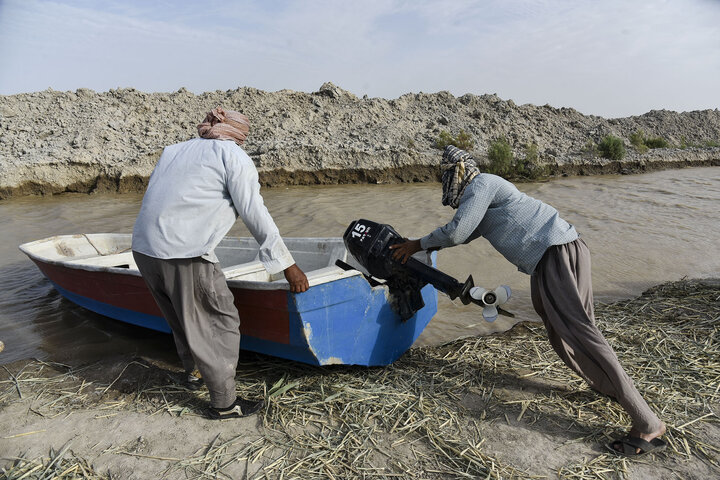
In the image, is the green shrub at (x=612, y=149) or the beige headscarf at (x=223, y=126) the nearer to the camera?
the beige headscarf at (x=223, y=126)

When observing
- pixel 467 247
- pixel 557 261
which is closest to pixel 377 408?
pixel 557 261

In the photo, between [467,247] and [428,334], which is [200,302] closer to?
[428,334]

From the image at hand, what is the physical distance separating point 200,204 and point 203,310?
687 mm

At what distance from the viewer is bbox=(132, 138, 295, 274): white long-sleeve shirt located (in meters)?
2.65

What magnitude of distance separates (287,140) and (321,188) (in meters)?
3.25

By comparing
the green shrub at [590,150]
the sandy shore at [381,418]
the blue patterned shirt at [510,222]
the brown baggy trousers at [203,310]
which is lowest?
the sandy shore at [381,418]

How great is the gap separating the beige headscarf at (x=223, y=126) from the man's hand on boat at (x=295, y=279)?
2.91ft

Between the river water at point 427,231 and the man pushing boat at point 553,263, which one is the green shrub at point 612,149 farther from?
the man pushing boat at point 553,263

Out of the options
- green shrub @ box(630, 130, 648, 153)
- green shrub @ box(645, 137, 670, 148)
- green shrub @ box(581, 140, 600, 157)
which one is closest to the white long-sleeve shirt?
green shrub @ box(581, 140, 600, 157)

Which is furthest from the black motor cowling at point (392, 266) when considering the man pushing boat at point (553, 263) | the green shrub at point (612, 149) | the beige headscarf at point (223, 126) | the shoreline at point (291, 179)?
the green shrub at point (612, 149)

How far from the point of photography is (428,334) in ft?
15.8

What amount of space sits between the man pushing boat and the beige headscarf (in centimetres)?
135

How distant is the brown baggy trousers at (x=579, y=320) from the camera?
257cm

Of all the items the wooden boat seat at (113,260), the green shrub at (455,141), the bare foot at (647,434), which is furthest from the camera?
the green shrub at (455,141)
